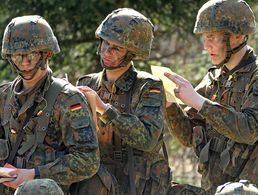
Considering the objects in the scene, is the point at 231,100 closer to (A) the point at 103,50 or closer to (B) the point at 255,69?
(B) the point at 255,69

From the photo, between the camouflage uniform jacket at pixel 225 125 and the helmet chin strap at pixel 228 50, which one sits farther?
the helmet chin strap at pixel 228 50

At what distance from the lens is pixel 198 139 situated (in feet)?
30.1

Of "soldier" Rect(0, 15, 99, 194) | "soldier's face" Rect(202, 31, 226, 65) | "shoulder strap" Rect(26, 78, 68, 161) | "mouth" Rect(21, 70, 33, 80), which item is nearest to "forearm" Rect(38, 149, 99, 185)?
"soldier" Rect(0, 15, 99, 194)

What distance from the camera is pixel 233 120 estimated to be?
8.61m

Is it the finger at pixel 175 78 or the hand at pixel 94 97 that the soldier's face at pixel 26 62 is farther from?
the finger at pixel 175 78

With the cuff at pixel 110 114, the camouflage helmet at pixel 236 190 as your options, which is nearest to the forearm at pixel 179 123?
the cuff at pixel 110 114

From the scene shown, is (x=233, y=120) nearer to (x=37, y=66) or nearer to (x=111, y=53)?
(x=111, y=53)

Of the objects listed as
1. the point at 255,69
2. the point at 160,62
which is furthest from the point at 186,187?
the point at 160,62

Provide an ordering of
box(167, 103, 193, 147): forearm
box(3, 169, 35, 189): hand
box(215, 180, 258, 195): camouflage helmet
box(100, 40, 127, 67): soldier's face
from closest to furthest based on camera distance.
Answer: box(215, 180, 258, 195): camouflage helmet
box(3, 169, 35, 189): hand
box(100, 40, 127, 67): soldier's face
box(167, 103, 193, 147): forearm

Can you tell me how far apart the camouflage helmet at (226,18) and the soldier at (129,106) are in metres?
0.44

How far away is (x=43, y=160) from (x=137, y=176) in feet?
2.95

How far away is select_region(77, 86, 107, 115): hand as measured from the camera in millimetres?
8352

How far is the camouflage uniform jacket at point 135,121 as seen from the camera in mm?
8492

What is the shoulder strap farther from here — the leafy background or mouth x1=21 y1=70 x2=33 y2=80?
the leafy background
